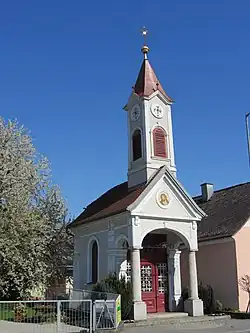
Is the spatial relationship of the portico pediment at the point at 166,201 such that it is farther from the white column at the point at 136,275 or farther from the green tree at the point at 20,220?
the green tree at the point at 20,220

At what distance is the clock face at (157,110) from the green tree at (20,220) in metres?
8.52

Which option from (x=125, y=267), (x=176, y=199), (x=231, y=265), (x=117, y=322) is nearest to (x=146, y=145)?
(x=176, y=199)

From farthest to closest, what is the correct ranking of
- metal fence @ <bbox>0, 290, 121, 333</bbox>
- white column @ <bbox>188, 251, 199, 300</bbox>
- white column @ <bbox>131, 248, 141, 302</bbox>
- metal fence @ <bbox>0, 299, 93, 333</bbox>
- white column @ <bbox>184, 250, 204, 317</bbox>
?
white column @ <bbox>188, 251, 199, 300</bbox>
white column @ <bbox>184, 250, 204, 317</bbox>
white column @ <bbox>131, 248, 141, 302</bbox>
metal fence @ <bbox>0, 290, 121, 333</bbox>
metal fence @ <bbox>0, 299, 93, 333</bbox>

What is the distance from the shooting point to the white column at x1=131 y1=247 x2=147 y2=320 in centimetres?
2233

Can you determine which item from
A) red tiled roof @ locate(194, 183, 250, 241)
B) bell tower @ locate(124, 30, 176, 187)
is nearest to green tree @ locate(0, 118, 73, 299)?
bell tower @ locate(124, 30, 176, 187)

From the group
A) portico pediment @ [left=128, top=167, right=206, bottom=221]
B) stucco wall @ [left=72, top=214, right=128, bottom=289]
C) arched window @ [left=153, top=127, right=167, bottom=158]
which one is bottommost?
stucco wall @ [left=72, top=214, right=128, bottom=289]

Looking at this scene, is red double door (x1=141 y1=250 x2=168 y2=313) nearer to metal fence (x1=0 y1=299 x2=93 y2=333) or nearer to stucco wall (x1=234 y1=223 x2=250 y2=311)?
stucco wall (x1=234 y1=223 x2=250 y2=311)

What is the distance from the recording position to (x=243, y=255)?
2795 centimetres

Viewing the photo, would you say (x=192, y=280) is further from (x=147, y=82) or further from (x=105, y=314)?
(x=147, y=82)

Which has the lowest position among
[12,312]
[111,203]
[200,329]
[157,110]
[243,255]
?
[200,329]

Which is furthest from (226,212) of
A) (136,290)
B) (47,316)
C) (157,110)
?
(47,316)

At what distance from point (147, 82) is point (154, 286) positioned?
12.1 metres

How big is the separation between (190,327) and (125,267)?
4.99 meters

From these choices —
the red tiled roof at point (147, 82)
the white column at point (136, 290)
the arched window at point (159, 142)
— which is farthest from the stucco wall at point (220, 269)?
the red tiled roof at point (147, 82)
